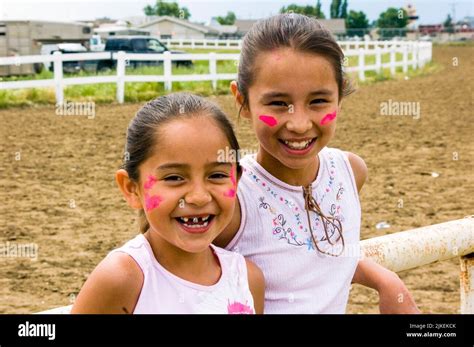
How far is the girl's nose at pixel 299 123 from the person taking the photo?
165 cm

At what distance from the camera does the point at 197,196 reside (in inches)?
55.9

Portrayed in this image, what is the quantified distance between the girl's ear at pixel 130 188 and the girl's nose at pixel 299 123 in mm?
378

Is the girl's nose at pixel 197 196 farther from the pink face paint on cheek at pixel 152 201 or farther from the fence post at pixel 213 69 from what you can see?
the fence post at pixel 213 69

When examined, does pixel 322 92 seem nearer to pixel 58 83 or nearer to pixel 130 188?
pixel 130 188

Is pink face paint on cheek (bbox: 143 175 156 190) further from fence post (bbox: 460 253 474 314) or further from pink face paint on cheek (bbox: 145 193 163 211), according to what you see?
fence post (bbox: 460 253 474 314)

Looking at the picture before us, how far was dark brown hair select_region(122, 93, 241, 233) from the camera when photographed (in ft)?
4.88

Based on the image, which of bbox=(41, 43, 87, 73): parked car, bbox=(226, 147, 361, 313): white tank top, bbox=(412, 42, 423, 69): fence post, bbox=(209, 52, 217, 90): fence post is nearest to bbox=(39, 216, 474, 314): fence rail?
bbox=(226, 147, 361, 313): white tank top

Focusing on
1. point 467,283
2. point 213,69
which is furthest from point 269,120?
point 213,69

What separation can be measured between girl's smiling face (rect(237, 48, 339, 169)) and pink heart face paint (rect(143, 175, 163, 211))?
1.12 ft

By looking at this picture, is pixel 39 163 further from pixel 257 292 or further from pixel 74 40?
pixel 74 40

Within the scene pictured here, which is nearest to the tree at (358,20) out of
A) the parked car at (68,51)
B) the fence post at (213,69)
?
the parked car at (68,51)

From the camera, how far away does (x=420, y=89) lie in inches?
623

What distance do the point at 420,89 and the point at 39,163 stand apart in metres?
10.5

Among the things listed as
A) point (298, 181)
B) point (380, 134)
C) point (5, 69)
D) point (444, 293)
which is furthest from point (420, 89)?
point (298, 181)
